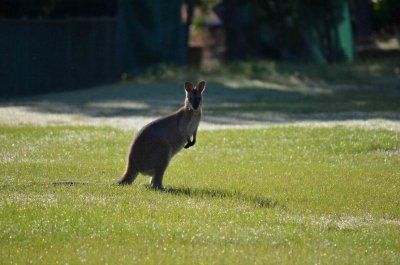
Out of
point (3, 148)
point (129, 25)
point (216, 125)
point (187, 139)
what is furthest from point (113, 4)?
point (187, 139)

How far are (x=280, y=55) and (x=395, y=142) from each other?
73.0ft

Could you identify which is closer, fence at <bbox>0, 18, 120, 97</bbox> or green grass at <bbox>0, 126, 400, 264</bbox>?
green grass at <bbox>0, 126, 400, 264</bbox>

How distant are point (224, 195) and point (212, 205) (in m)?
0.86

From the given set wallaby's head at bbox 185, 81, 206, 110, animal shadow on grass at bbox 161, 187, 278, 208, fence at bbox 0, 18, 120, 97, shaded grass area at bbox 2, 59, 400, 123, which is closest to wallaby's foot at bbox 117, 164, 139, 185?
animal shadow on grass at bbox 161, 187, 278, 208

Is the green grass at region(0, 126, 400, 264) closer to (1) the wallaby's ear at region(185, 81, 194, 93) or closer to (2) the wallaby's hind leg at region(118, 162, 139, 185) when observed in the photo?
(2) the wallaby's hind leg at region(118, 162, 139, 185)

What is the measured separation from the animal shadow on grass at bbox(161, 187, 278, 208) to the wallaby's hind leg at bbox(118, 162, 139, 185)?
431mm

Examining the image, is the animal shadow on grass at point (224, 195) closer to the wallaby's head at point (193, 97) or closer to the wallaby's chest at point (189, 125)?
the wallaby's chest at point (189, 125)

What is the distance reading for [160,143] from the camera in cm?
1223

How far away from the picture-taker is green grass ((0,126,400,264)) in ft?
29.0

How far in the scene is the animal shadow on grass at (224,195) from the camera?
11.4 meters

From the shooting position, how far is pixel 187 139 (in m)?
12.7

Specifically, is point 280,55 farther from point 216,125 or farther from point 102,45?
point 216,125

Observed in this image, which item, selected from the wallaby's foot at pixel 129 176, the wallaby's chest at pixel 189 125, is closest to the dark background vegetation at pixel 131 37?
the wallaby's chest at pixel 189 125

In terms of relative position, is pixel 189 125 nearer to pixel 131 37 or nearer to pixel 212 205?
pixel 212 205
